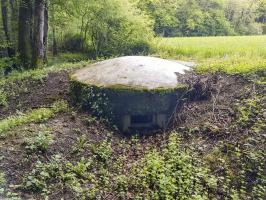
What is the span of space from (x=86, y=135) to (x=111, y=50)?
11.4 meters

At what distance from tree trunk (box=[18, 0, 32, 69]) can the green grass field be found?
18.2ft

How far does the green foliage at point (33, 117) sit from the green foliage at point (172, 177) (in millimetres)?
2697

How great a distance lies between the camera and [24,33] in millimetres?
14922

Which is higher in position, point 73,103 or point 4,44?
A: point 4,44

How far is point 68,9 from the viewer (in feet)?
57.1

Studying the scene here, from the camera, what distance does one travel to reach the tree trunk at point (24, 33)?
14672mm

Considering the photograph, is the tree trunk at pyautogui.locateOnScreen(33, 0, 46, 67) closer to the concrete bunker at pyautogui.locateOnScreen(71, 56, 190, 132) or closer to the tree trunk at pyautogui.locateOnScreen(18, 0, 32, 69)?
the tree trunk at pyautogui.locateOnScreen(18, 0, 32, 69)

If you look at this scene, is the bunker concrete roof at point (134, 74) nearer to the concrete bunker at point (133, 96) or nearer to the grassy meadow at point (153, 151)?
the concrete bunker at point (133, 96)

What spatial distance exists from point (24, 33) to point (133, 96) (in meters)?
8.40

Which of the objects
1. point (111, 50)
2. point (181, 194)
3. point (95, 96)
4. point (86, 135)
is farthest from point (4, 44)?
point (181, 194)

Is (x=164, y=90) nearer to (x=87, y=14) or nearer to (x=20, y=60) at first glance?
(x=20, y=60)

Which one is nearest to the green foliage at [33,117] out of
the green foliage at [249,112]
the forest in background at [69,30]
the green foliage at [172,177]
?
the green foliage at [172,177]

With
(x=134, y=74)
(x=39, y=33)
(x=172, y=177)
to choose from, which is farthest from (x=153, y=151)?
(x=39, y=33)

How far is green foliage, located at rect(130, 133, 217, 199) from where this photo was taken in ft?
19.5
